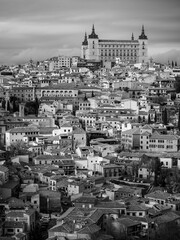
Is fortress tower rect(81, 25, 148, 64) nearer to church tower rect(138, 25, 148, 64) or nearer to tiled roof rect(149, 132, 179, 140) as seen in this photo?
church tower rect(138, 25, 148, 64)

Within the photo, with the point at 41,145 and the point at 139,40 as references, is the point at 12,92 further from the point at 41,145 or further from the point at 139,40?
the point at 139,40

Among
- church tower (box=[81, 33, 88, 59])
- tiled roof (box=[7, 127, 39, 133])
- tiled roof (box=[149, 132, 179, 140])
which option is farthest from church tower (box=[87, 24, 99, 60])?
tiled roof (box=[149, 132, 179, 140])

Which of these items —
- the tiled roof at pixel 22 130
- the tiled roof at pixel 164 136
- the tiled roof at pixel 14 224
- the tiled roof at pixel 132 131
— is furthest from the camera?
the tiled roof at pixel 22 130

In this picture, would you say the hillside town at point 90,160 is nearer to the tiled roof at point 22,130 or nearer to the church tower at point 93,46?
the tiled roof at point 22,130

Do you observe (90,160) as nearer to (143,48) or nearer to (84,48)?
(143,48)

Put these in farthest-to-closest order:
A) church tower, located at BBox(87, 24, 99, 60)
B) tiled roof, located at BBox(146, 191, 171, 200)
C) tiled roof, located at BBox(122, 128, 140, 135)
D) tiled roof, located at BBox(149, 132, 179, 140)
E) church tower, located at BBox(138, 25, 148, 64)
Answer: church tower, located at BBox(138, 25, 148, 64) → church tower, located at BBox(87, 24, 99, 60) → tiled roof, located at BBox(122, 128, 140, 135) → tiled roof, located at BBox(149, 132, 179, 140) → tiled roof, located at BBox(146, 191, 171, 200)

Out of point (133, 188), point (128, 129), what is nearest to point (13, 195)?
point (133, 188)

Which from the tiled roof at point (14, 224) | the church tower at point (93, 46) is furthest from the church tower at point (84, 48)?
the tiled roof at point (14, 224)

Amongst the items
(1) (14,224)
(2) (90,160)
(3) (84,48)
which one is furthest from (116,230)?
(3) (84,48)
